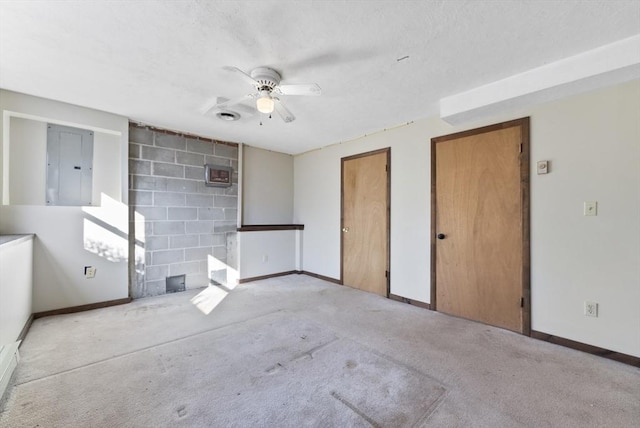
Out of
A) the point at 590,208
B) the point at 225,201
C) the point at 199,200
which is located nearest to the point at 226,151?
the point at 225,201

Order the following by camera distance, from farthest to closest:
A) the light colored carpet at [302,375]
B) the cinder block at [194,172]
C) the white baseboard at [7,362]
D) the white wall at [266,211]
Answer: the white wall at [266,211], the cinder block at [194,172], the white baseboard at [7,362], the light colored carpet at [302,375]

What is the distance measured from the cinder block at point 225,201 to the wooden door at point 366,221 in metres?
1.82

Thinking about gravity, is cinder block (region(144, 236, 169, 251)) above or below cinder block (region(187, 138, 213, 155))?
below

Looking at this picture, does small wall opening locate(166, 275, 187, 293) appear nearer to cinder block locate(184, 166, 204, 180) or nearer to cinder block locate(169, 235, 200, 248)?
cinder block locate(169, 235, 200, 248)

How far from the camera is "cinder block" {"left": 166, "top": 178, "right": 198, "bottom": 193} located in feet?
12.6

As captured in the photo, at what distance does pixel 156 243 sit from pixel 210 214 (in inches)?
33.4

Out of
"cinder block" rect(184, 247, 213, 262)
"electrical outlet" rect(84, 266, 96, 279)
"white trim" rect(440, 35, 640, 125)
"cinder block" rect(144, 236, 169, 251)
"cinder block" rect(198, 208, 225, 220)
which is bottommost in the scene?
"electrical outlet" rect(84, 266, 96, 279)

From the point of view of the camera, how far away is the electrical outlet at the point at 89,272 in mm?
3117

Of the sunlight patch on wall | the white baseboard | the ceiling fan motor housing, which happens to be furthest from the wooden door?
the white baseboard

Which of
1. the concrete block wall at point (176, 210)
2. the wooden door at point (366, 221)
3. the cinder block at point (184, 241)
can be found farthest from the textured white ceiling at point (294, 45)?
the cinder block at point (184, 241)

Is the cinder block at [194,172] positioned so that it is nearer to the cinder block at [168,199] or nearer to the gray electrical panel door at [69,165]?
the cinder block at [168,199]

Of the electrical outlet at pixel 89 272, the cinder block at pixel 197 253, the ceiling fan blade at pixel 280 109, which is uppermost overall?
the ceiling fan blade at pixel 280 109

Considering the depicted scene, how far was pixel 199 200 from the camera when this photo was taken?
4129 millimetres

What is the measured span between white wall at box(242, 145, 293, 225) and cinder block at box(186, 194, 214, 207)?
61cm
